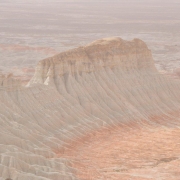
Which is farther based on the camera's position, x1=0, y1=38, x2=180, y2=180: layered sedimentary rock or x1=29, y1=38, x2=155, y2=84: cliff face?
x1=29, y1=38, x2=155, y2=84: cliff face

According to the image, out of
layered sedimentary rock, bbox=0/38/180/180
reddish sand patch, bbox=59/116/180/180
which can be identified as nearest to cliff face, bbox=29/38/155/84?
layered sedimentary rock, bbox=0/38/180/180

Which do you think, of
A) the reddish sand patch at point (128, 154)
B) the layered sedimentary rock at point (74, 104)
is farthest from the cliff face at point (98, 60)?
the reddish sand patch at point (128, 154)

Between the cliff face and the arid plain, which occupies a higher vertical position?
the cliff face

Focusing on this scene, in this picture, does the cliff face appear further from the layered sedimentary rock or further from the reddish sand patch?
the reddish sand patch

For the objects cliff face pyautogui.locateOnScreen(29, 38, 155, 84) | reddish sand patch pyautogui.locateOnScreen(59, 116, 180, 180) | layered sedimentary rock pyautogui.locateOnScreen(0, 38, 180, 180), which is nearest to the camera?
layered sedimentary rock pyautogui.locateOnScreen(0, 38, 180, 180)

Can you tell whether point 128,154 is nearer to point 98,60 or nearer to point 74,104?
point 74,104

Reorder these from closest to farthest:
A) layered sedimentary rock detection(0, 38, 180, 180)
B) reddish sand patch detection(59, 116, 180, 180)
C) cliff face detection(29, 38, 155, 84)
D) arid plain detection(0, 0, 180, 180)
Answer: layered sedimentary rock detection(0, 38, 180, 180) → arid plain detection(0, 0, 180, 180) → reddish sand patch detection(59, 116, 180, 180) → cliff face detection(29, 38, 155, 84)

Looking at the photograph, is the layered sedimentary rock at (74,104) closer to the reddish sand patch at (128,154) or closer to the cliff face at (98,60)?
the cliff face at (98,60)
